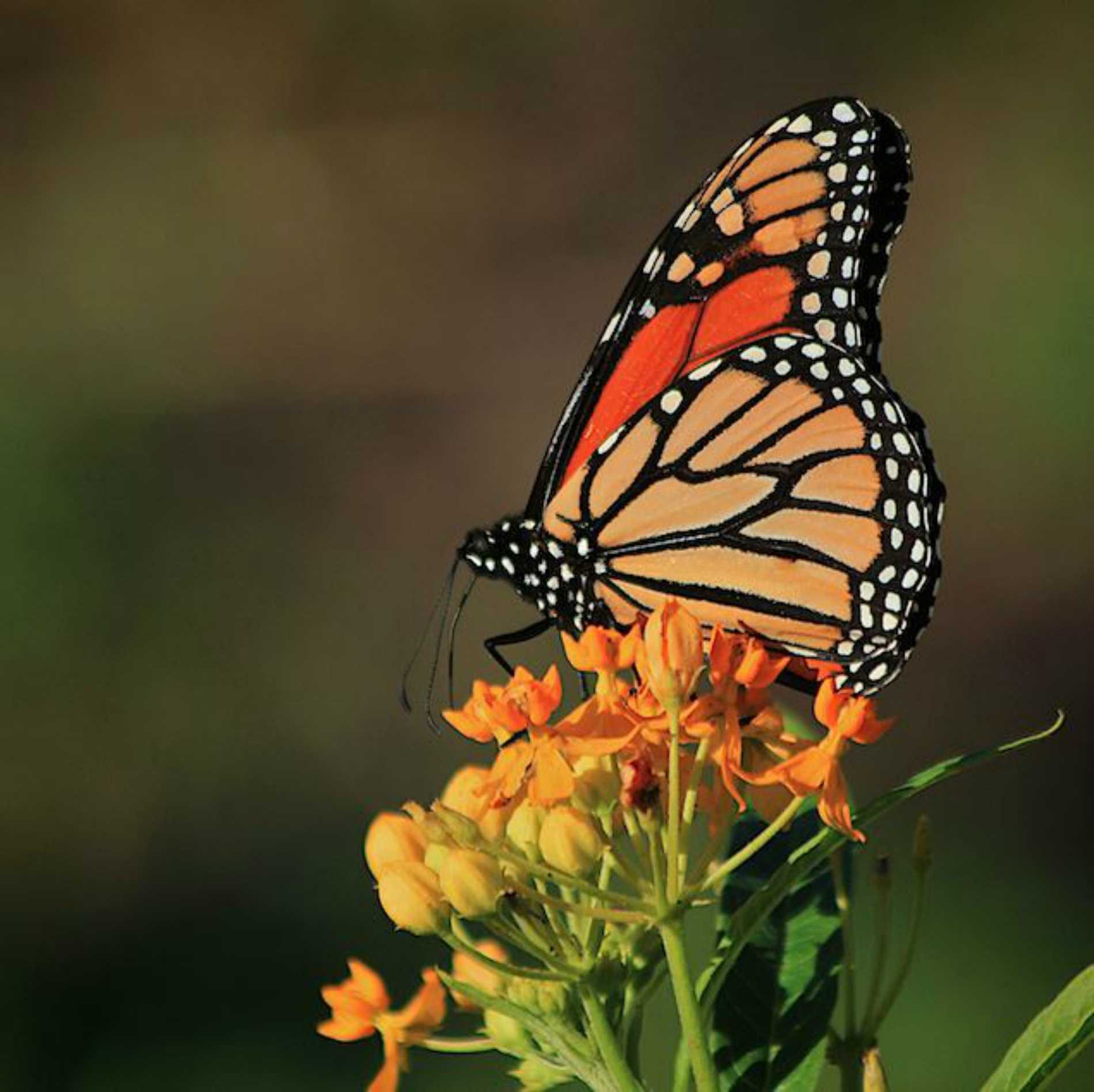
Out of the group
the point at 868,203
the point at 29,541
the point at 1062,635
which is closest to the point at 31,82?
the point at 29,541

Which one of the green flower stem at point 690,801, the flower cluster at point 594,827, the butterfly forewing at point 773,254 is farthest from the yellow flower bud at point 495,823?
the butterfly forewing at point 773,254

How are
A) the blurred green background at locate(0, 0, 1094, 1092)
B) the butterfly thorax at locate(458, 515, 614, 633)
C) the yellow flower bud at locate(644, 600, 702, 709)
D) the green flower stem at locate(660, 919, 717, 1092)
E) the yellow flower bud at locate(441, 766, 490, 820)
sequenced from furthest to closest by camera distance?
the blurred green background at locate(0, 0, 1094, 1092) < the butterfly thorax at locate(458, 515, 614, 633) < the yellow flower bud at locate(441, 766, 490, 820) < the yellow flower bud at locate(644, 600, 702, 709) < the green flower stem at locate(660, 919, 717, 1092)

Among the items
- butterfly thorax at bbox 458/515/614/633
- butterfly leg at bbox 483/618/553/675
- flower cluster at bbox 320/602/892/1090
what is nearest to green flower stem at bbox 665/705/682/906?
flower cluster at bbox 320/602/892/1090

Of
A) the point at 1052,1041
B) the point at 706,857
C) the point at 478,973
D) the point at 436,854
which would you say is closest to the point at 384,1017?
the point at 478,973

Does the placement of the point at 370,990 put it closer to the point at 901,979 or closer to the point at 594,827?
the point at 594,827

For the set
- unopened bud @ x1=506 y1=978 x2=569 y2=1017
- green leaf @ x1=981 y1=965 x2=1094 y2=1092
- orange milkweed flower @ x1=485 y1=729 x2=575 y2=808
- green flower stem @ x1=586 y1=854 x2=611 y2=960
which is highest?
orange milkweed flower @ x1=485 y1=729 x2=575 y2=808

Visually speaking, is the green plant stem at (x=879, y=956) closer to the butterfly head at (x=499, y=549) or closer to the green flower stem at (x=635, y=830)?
the green flower stem at (x=635, y=830)

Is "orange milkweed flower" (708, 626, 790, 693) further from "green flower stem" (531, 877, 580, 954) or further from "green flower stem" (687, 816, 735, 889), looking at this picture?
"green flower stem" (531, 877, 580, 954)
